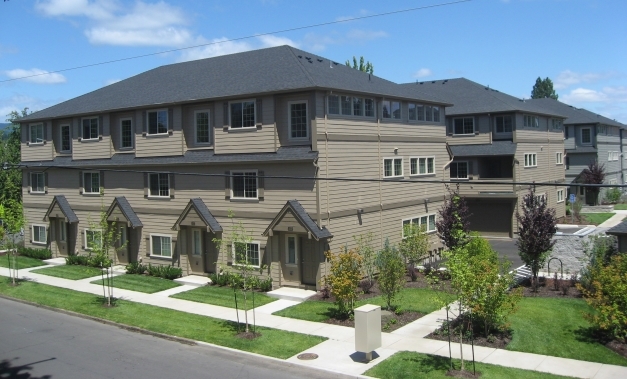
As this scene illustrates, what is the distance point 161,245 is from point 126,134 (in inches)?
255

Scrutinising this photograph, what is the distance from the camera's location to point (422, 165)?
107 feet

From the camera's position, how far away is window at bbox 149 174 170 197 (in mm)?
30156

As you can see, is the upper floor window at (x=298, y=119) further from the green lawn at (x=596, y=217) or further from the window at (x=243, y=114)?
the green lawn at (x=596, y=217)

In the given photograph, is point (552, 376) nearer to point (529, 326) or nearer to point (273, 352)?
point (529, 326)

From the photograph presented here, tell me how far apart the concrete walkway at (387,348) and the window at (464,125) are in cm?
2395

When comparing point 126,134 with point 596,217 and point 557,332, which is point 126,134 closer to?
point 557,332

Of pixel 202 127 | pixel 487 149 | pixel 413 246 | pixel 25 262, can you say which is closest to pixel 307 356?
pixel 413 246

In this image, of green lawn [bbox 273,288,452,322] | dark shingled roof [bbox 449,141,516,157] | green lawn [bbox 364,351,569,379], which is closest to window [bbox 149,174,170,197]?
green lawn [bbox 273,288,452,322]

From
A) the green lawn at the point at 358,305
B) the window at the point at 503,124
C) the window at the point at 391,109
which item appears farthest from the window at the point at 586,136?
the green lawn at the point at 358,305

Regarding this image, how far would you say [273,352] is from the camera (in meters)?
17.6

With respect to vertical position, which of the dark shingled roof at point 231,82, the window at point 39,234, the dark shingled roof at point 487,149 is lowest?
the window at point 39,234

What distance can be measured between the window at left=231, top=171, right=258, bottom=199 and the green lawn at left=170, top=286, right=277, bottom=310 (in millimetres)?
4210

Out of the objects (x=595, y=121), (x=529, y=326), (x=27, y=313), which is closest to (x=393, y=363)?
(x=529, y=326)

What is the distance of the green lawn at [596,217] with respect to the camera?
46.0 meters
